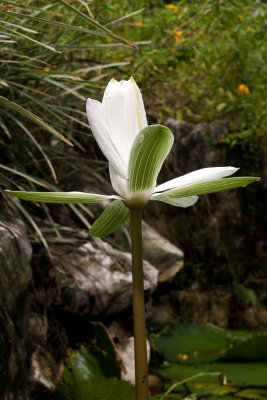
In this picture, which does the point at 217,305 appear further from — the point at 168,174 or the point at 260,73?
the point at 260,73

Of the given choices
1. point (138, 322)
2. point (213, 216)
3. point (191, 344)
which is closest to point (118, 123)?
point (138, 322)

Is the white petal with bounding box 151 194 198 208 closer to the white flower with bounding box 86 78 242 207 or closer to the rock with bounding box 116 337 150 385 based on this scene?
the white flower with bounding box 86 78 242 207

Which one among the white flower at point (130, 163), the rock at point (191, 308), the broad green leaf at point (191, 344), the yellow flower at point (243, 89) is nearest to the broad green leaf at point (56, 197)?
the white flower at point (130, 163)

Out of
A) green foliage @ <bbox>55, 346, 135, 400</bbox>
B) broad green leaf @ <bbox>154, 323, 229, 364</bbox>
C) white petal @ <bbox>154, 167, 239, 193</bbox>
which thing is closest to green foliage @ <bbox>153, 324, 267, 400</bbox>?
broad green leaf @ <bbox>154, 323, 229, 364</bbox>

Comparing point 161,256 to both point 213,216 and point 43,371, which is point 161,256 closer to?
point 213,216

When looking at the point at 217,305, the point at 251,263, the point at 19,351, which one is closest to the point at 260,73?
the point at 251,263
